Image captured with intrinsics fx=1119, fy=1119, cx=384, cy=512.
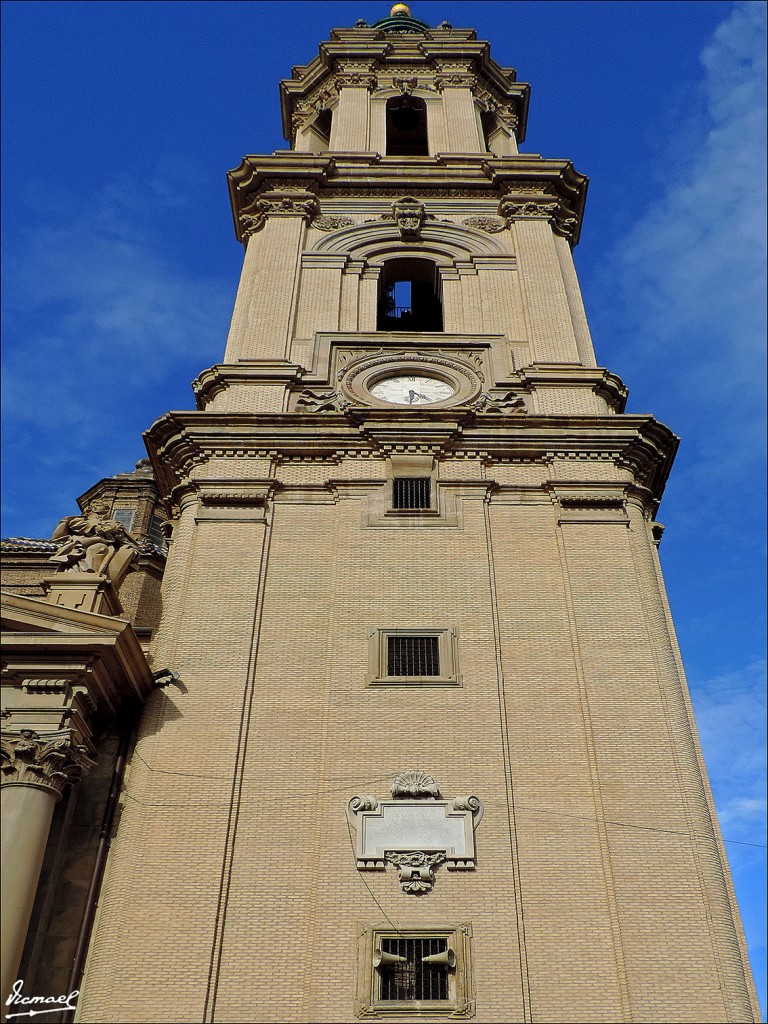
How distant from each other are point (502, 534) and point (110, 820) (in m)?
8.48

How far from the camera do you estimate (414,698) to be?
57.3 feet

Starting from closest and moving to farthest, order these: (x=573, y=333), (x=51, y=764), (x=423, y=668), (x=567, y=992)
Result: (x=567, y=992), (x=51, y=764), (x=423, y=668), (x=573, y=333)

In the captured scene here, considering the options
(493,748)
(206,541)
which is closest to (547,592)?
(493,748)

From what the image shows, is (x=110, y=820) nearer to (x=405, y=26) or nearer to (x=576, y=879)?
(x=576, y=879)

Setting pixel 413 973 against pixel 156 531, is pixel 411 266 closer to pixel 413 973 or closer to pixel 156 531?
pixel 156 531

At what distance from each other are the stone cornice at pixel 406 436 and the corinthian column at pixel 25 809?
23.4 feet

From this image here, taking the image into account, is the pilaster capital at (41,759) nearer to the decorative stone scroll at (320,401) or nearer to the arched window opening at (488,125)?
the decorative stone scroll at (320,401)

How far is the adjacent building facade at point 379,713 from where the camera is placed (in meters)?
14.5

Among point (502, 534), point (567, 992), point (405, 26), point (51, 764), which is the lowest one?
point (567, 992)

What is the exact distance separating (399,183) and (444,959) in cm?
2259

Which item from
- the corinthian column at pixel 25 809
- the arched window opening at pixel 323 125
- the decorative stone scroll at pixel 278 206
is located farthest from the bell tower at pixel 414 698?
the arched window opening at pixel 323 125

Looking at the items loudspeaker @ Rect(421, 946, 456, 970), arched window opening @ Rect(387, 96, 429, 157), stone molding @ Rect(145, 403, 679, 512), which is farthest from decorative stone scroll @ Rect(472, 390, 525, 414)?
arched window opening @ Rect(387, 96, 429, 157)

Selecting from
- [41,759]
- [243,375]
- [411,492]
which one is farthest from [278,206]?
[41,759]

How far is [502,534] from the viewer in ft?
67.0
